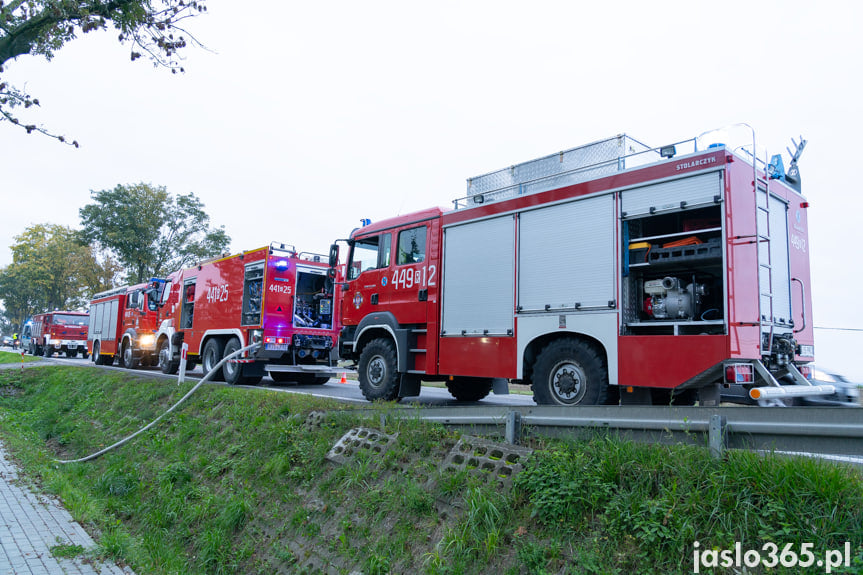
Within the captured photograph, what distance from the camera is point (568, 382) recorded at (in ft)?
22.4

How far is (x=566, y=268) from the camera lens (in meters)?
7.09

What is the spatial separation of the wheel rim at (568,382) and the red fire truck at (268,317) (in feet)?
24.1

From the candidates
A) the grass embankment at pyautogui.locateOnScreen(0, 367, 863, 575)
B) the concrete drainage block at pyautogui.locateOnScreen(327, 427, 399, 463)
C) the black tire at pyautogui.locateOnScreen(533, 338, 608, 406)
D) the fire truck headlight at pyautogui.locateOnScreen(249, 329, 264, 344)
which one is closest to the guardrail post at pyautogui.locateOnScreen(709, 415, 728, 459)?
the grass embankment at pyautogui.locateOnScreen(0, 367, 863, 575)

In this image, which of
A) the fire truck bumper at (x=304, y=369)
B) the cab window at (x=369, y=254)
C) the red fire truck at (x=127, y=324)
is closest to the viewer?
the cab window at (x=369, y=254)

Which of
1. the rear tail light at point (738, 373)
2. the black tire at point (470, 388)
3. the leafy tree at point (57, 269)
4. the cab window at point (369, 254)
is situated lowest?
the black tire at point (470, 388)

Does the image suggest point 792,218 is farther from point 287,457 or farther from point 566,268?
point 287,457

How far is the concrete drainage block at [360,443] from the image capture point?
5.87m

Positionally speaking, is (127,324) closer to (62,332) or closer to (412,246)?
(62,332)

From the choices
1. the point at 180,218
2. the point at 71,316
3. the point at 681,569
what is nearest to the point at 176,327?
the point at 681,569

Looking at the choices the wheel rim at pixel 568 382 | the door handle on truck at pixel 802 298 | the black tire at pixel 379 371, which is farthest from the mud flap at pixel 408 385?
the door handle on truck at pixel 802 298

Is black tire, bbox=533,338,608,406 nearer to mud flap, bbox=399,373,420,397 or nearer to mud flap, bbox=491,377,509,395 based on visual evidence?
mud flap, bbox=491,377,509,395

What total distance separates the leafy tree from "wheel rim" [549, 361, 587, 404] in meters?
39.9

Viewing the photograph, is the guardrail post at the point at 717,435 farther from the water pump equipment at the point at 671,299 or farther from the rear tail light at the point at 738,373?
the water pump equipment at the point at 671,299

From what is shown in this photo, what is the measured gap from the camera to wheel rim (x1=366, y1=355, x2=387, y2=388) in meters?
9.59
